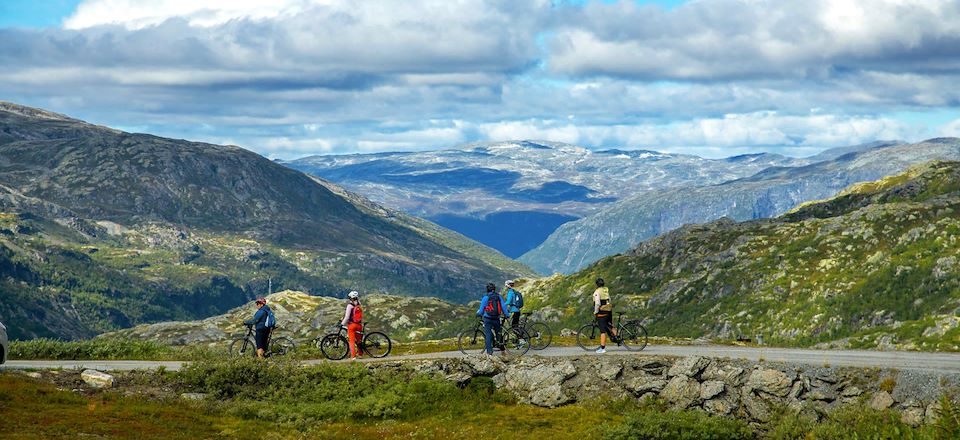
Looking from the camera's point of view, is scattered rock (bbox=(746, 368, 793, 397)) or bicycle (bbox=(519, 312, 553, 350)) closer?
scattered rock (bbox=(746, 368, 793, 397))

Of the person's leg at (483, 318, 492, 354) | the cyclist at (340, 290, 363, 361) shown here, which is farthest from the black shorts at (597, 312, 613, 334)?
the cyclist at (340, 290, 363, 361)

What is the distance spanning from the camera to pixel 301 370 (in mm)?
41281

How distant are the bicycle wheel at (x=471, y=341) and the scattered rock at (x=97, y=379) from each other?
17.2m

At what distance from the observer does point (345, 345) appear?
47312mm

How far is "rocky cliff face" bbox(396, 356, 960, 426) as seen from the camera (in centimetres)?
3441

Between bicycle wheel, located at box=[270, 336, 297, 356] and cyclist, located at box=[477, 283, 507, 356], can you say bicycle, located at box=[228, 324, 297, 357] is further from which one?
cyclist, located at box=[477, 283, 507, 356]

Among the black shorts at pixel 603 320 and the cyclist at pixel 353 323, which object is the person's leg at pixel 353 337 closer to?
the cyclist at pixel 353 323

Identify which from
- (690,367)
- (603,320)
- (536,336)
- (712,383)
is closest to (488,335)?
(536,336)

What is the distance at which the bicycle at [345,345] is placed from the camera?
46094 millimetres

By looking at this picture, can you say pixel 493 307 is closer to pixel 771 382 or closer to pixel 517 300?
pixel 517 300

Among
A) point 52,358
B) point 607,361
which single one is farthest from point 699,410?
point 52,358

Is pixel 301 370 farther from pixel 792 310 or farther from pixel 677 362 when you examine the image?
pixel 792 310

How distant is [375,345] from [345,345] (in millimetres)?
1827

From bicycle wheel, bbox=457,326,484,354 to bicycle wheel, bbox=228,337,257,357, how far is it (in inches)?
422
